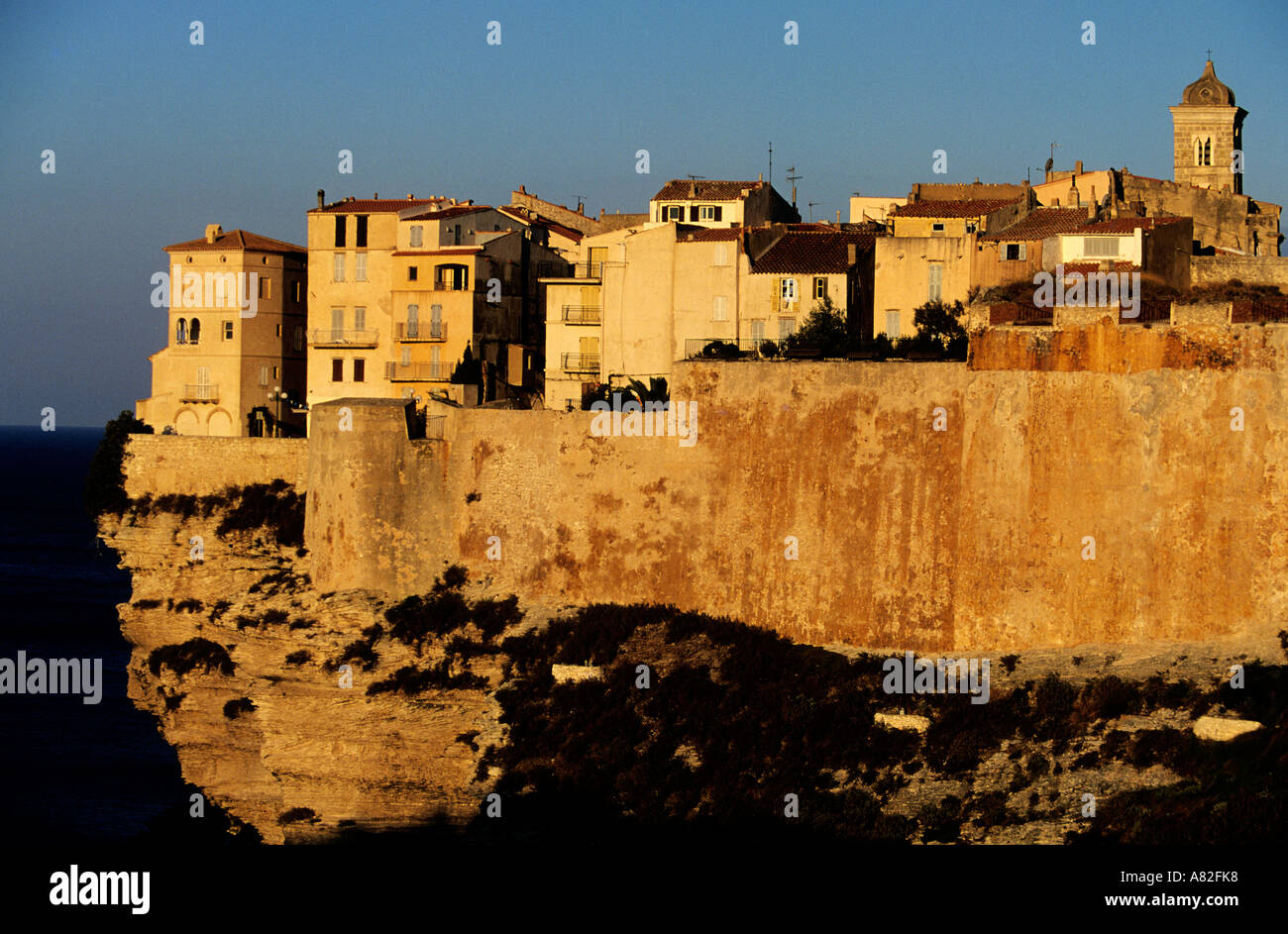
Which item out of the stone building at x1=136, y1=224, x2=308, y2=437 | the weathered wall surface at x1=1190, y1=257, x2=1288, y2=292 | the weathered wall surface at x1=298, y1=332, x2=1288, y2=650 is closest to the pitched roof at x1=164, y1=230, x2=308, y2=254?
the stone building at x1=136, y1=224, x2=308, y2=437

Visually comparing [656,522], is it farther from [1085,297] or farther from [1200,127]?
Answer: [1200,127]

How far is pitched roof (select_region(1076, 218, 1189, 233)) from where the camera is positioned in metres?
35.2

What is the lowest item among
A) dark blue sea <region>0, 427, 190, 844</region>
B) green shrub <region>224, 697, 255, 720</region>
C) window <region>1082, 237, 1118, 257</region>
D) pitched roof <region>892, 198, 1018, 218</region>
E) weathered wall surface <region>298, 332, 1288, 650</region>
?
dark blue sea <region>0, 427, 190, 844</region>

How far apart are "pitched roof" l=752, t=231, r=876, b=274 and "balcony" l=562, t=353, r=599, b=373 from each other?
5460 millimetres

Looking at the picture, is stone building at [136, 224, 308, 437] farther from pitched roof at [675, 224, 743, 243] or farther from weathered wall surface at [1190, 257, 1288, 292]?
weathered wall surface at [1190, 257, 1288, 292]

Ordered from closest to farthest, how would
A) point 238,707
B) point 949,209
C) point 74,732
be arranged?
point 238,707, point 949,209, point 74,732

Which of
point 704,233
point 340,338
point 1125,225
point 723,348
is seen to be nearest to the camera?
point 1125,225

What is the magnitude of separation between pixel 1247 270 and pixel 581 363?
17639 mm

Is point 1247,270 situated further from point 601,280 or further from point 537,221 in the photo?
point 537,221

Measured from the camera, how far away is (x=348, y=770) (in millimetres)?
33750

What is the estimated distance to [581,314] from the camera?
44438mm

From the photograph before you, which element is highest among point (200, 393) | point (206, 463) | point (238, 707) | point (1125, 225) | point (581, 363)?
point (1125, 225)

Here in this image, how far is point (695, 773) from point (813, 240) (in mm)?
16934

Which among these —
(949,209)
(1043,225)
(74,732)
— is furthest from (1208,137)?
(74,732)
